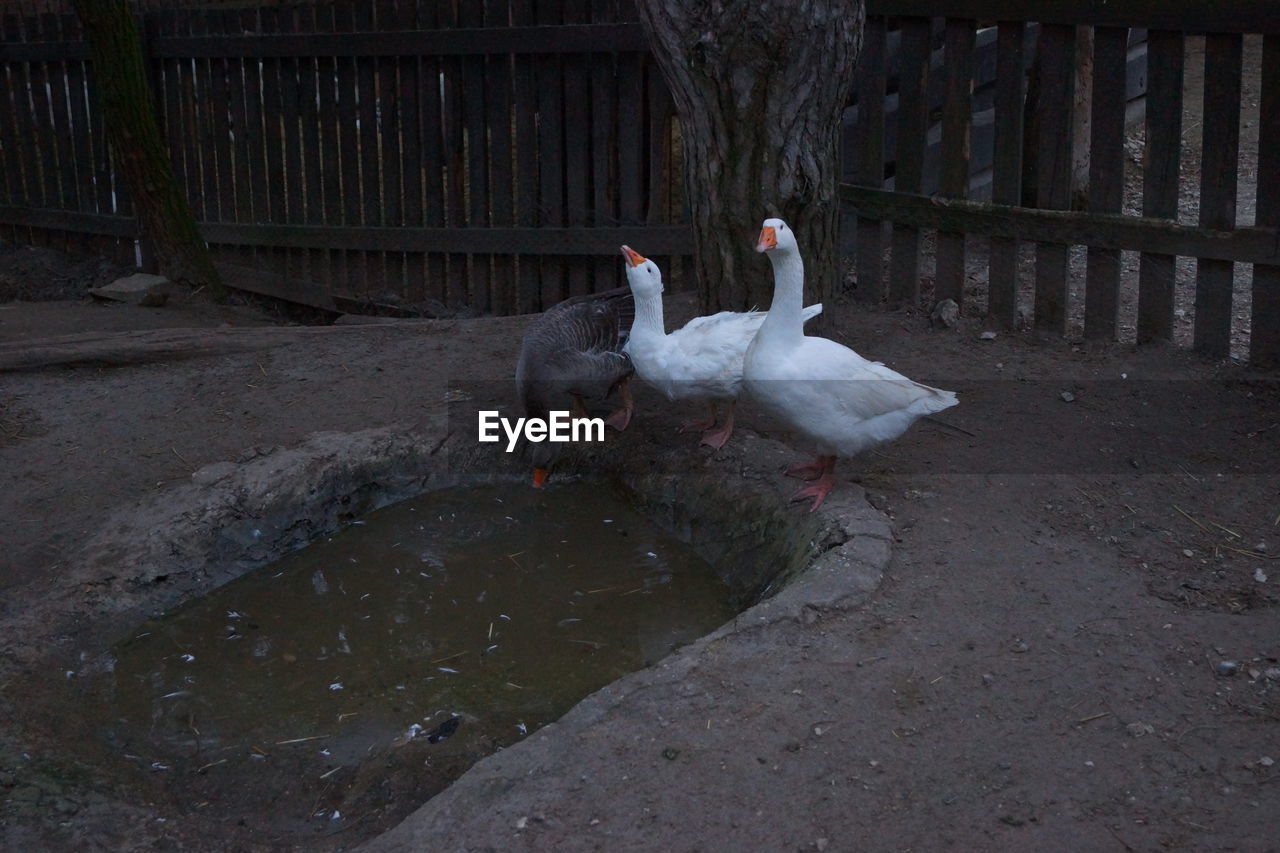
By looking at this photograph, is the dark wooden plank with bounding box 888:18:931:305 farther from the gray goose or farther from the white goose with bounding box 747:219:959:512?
the white goose with bounding box 747:219:959:512

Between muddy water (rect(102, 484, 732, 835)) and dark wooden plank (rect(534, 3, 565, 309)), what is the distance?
3.43 m

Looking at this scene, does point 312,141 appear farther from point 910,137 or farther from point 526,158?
point 910,137

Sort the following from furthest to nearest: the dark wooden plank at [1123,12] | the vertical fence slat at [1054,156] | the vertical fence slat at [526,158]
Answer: the vertical fence slat at [526,158] < the vertical fence slat at [1054,156] < the dark wooden plank at [1123,12]

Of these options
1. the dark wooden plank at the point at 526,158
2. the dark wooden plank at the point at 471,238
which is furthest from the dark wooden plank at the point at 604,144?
the dark wooden plank at the point at 526,158

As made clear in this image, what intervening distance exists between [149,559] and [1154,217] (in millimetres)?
5067

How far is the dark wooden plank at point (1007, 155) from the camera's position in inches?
257

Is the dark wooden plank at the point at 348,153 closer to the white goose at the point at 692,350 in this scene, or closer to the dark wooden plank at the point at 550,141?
the dark wooden plank at the point at 550,141

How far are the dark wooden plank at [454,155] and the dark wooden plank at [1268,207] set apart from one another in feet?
18.1

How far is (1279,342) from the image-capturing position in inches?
230

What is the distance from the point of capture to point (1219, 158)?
5.88 metres

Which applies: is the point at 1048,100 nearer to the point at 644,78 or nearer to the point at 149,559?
the point at 644,78

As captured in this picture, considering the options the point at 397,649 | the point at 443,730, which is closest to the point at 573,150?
the point at 397,649

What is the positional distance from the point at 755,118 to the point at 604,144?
2.65 metres

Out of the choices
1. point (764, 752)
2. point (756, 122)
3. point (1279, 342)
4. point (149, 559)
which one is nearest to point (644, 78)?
point (756, 122)
